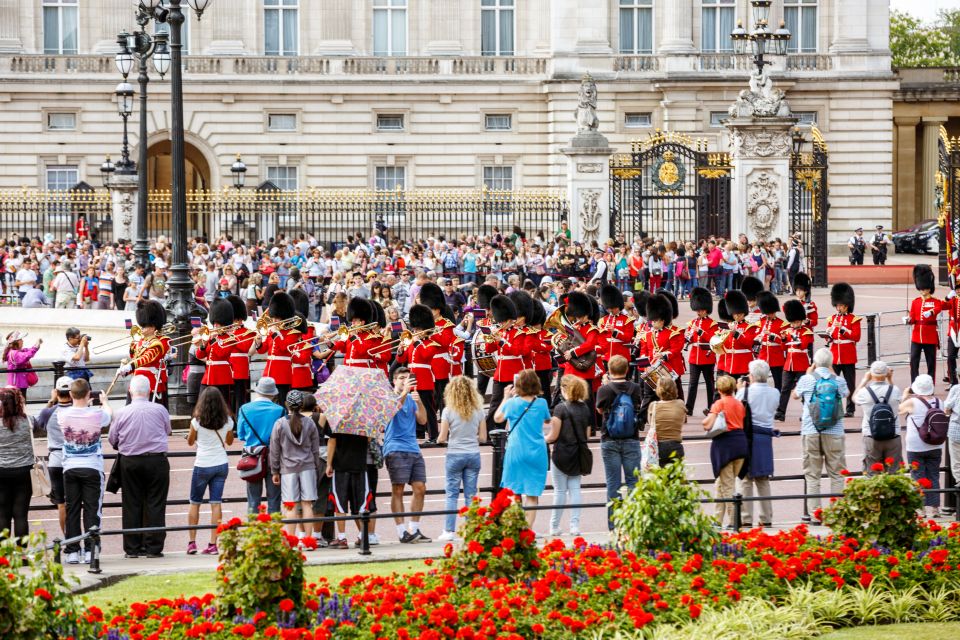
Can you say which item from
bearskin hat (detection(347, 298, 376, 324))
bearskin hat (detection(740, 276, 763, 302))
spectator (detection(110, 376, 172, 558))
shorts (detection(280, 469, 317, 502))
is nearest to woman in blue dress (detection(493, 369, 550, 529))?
shorts (detection(280, 469, 317, 502))

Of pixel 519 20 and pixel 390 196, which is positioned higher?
pixel 519 20

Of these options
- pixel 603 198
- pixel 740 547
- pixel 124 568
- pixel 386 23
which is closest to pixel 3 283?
pixel 603 198

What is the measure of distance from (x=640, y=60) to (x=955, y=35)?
122ft

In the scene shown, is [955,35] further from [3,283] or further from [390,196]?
[3,283]

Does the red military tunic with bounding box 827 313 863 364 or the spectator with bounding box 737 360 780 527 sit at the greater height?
the red military tunic with bounding box 827 313 863 364

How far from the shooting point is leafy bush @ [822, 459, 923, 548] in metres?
10.9

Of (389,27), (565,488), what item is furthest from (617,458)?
(389,27)

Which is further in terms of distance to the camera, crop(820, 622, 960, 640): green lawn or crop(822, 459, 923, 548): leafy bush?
crop(822, 459, 923, 548): leafy bush

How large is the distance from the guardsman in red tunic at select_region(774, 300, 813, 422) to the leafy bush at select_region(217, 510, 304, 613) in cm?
1043

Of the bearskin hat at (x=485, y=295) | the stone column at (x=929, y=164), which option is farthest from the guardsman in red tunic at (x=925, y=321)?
the stone column at (x=929, y=164)

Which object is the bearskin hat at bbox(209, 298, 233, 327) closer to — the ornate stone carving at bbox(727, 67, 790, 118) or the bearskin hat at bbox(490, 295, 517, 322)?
the bearskin hat at bbox(490, 295, 517, 322)

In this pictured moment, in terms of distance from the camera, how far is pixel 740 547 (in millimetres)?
10914

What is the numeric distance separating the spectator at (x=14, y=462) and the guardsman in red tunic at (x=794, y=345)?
30.2ft

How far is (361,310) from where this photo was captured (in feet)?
56.1
